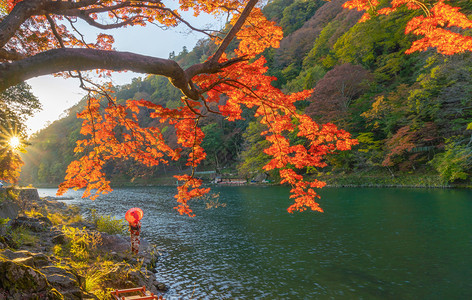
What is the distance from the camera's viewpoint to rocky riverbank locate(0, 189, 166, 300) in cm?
305

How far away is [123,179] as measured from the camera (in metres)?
55.3

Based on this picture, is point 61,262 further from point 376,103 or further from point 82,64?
point 376,103

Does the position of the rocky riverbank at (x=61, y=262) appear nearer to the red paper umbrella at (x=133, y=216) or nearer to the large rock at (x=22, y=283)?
the large rock at (x=22, y=283)

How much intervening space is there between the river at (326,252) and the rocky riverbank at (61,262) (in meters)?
1.25

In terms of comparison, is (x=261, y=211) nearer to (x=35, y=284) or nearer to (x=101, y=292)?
(x=101, y=292)

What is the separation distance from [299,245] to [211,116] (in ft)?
129

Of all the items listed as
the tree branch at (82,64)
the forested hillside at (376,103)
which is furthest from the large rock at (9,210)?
the forested hillside at (376,103)

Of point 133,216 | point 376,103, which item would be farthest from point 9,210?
point 376,103

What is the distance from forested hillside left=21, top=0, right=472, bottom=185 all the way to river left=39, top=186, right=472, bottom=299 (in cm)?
725

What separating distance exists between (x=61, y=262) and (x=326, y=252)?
25.7ft

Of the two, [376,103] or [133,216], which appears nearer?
[133,216]

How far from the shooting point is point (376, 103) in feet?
77.9

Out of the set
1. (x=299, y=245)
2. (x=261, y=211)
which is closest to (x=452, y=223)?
(x=299, y=245)

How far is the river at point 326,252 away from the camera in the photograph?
6512 mm
